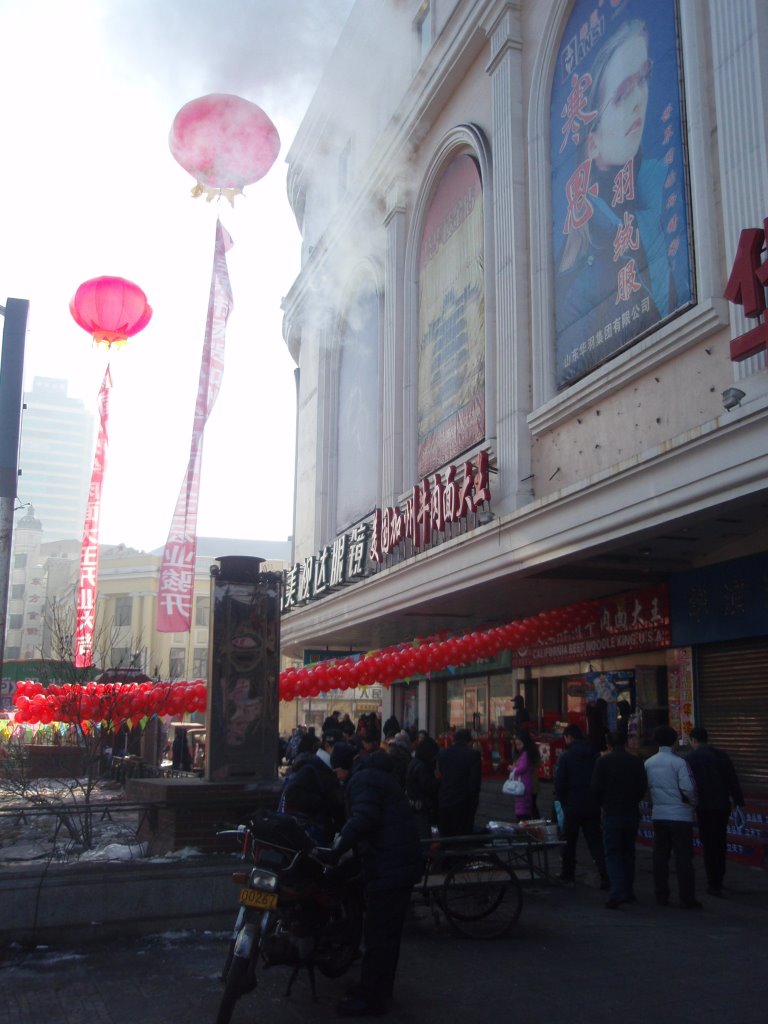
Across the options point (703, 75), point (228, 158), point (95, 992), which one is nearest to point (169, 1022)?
point (95, 992)

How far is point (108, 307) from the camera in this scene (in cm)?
1730

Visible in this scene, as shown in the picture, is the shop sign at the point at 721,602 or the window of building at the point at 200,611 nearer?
the shop sign at the point at 721,602

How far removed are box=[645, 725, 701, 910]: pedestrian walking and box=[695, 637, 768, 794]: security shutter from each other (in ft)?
12.5

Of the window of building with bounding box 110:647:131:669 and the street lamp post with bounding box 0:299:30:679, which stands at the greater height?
the street lamp post with bounding box 0:299:30:679

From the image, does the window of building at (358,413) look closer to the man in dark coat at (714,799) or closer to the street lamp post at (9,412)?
the street lamp post at (9,412)

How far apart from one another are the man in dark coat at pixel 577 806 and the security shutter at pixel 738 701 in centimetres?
350

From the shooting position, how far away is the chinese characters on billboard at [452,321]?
17.5 meters

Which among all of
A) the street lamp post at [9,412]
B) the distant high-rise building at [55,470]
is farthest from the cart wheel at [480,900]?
the distant high-rise building at [55,470]

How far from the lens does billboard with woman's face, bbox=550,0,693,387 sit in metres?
11.6

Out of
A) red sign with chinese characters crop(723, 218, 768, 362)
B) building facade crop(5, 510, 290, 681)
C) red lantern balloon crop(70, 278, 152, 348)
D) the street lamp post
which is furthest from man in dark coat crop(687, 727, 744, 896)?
building facade crop(5, 510, 290, 681)

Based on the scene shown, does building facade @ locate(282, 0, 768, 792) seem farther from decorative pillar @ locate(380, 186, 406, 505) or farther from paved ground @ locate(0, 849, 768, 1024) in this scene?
paved ground @ locate(0, 849, 768, 1024)

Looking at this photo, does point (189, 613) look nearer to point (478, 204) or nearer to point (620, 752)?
point (478, 204)

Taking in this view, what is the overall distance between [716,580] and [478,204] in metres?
9.04

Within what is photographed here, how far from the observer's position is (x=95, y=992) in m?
5.66
